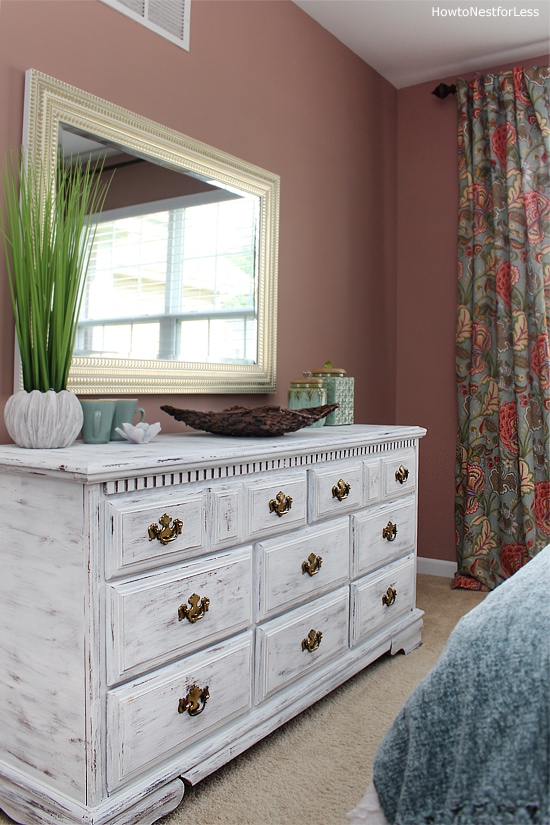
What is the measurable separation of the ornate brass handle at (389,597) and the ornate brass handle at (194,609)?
0.96 metres

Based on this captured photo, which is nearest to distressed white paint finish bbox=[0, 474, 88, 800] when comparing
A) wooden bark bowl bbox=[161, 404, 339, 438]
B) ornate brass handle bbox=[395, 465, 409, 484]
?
wooden bark bowl bbox=[161, 404, 339, 438]

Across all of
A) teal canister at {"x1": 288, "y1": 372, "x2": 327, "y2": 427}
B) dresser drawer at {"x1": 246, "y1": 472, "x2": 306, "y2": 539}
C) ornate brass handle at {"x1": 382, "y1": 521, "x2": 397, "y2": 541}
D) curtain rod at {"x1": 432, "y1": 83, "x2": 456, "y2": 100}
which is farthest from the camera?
curtain rod at {"x1": 432, "y1": 83, "x2": 456, "y2": 100}

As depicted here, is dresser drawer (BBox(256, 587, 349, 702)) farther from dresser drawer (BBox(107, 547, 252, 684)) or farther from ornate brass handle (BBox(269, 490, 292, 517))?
ornate brass handle (BBox(269, 490, 292, 517))

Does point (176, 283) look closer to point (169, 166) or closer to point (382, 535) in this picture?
point (169, 166)

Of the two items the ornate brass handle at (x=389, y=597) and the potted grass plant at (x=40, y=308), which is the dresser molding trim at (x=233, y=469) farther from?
the ornate brass handle at (x=389, y=597)

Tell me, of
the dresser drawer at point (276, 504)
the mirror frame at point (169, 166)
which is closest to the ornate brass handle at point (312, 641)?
the dresser drawer at point (276, 504)

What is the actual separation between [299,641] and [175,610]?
1.79ft

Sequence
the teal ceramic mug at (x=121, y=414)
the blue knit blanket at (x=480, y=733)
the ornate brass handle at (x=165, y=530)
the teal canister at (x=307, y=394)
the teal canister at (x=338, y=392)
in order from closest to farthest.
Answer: the blue knit blanket at (x=480, y=733) < the ornate brass handle at (x=165, y=530) < the teal ceramic mug at (x=121, y=414) < the teal canister at (x=307, y=394) < the teal canister at (x=338, y=392)

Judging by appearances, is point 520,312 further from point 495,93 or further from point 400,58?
point 400,58

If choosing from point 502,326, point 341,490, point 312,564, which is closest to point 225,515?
point 312,564

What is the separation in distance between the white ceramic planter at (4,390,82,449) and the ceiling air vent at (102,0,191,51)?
124 cm

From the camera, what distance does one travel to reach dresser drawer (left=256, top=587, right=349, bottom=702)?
6.02 feet

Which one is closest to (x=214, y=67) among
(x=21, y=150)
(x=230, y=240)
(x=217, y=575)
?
(x=230, y=240)

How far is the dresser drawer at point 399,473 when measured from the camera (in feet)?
7.95
